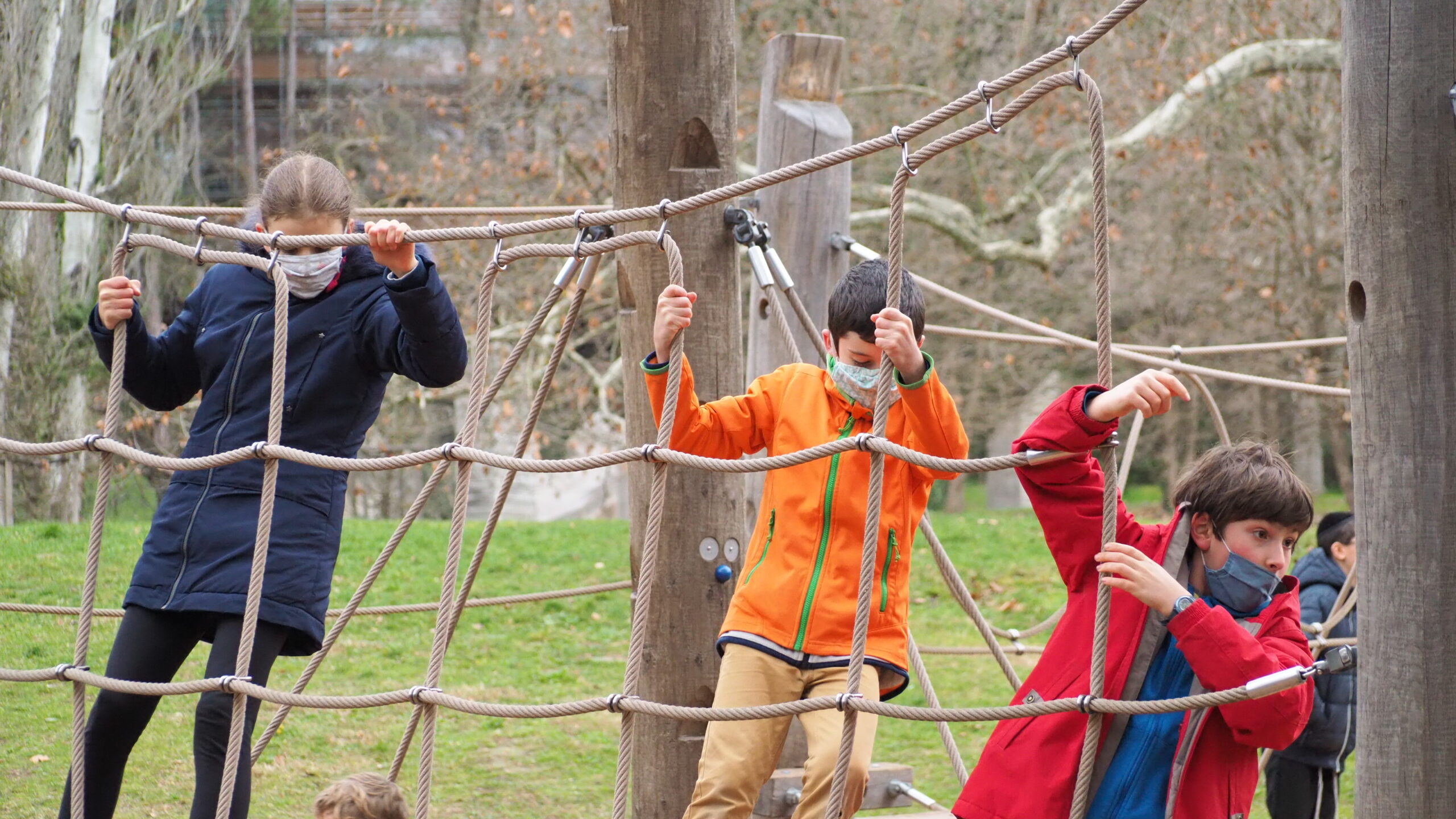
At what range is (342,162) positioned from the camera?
10.4m

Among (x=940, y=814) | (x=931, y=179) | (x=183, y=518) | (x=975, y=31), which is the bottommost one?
(x=940, y=814)

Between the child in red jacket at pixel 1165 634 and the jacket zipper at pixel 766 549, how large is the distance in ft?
1.67

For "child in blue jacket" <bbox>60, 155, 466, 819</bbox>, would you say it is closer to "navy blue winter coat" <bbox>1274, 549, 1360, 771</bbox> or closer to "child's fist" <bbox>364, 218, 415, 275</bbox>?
"child's fist" <bbox>364, 218, 415, 275</bbox>

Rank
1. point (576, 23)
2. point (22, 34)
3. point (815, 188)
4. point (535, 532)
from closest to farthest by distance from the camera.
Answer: point (815, 188)
point (535, 532)
point (22, 34)
point (576, 23)

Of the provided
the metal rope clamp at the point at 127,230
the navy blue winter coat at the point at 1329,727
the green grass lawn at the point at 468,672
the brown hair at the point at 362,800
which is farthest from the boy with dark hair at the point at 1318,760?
the metal rope clamp at the point at 127,230

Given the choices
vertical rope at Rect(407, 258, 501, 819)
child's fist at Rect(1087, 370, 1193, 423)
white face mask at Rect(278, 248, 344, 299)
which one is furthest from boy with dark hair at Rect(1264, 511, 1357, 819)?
white face mask at Rect(278, 248, 344, 299)

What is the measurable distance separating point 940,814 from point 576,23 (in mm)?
7892

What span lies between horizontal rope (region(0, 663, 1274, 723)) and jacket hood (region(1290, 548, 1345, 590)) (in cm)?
189

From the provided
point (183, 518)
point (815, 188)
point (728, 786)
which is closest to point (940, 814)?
point (728, 786)

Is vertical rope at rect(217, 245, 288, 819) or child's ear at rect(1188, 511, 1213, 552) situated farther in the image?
vertical rope at rect(217, 245, 288, 819)

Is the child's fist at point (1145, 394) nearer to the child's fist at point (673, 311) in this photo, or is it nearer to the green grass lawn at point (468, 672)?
the child's fist at point (673, 311)

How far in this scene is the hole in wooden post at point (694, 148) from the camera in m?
2.73

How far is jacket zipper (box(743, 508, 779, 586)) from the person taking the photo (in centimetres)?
230

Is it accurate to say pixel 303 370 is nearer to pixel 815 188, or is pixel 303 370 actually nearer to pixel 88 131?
pixel 815 188
